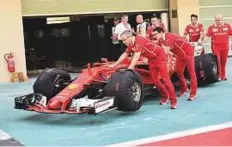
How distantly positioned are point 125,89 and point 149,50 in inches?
40.3

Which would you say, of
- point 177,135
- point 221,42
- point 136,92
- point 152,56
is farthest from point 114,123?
point 221,42

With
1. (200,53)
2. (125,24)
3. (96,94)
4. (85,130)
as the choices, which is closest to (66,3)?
(125,24)

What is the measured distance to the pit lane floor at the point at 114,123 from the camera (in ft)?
21.9

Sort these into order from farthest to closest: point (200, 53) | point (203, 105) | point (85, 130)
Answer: point (200, 53) → point (203, 105) → point (85, 130)

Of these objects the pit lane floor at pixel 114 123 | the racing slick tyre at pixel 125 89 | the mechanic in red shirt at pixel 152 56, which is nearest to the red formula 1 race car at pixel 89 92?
the racing slick tyre at pixel 125 89

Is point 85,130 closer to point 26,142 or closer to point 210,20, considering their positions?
point 26,142

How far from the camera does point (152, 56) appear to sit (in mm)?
8414

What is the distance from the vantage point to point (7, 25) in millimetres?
14055

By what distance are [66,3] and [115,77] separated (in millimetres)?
7844

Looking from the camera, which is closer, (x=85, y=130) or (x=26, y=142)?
(x=26, y=142)

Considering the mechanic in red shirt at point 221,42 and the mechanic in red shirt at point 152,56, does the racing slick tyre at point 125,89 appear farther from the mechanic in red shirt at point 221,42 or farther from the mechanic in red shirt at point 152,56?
the mechanic in red shirt at point 221,42

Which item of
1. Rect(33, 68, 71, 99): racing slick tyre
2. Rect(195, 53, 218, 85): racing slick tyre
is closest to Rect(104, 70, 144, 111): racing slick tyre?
Rect(33, 68, 71, 99): racing slick tyre

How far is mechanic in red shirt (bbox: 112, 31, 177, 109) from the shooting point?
27.0 feet

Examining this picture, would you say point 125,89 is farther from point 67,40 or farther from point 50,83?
point 67,40
